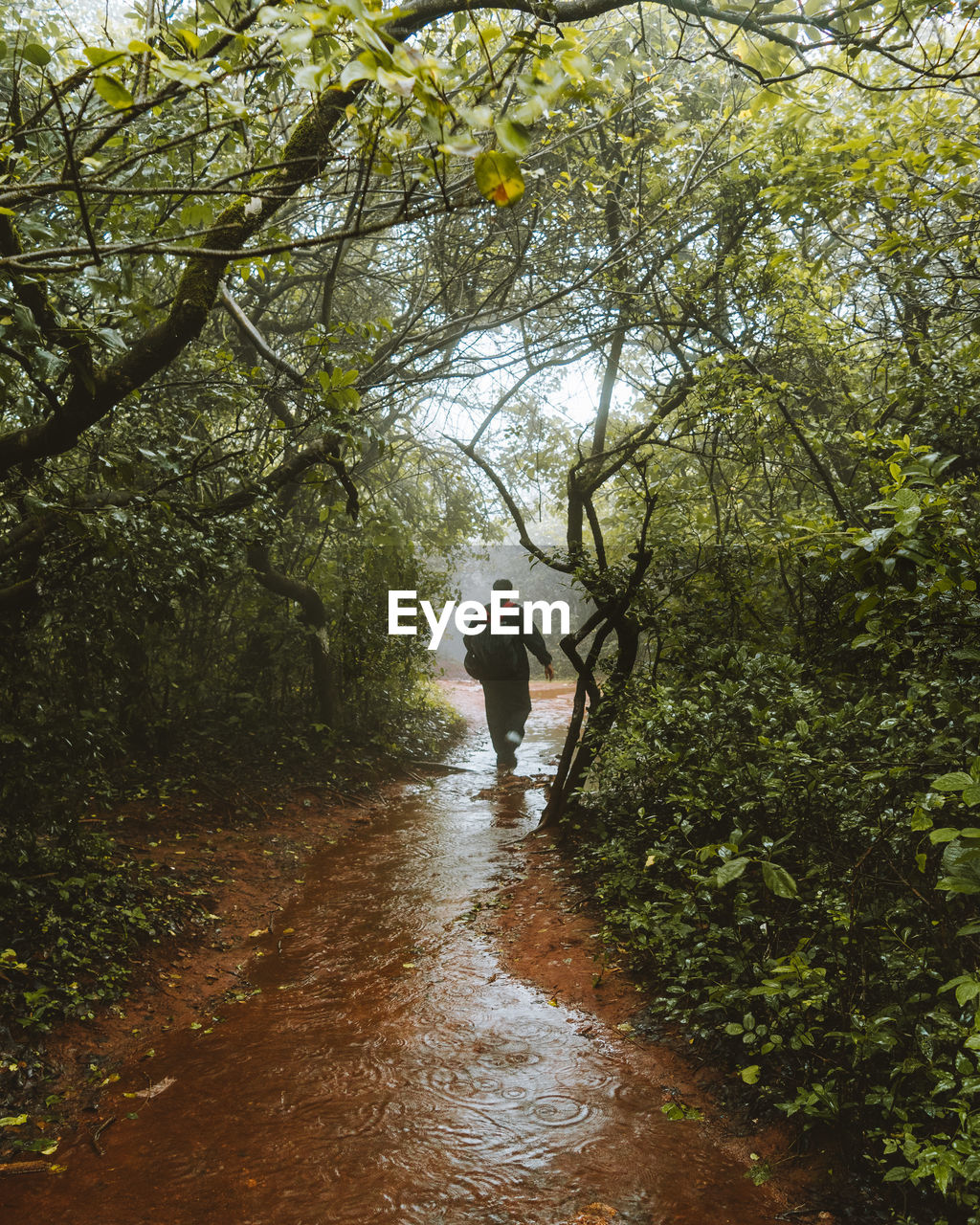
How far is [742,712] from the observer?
179 inches

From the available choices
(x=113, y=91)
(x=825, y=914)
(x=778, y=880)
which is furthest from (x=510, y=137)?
(x=825, y=914)

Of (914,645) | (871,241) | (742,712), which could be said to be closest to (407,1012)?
(742,712)

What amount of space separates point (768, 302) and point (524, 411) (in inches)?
299

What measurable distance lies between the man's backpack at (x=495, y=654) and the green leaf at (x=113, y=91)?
30.0ft

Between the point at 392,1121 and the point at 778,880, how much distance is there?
6.08 feet

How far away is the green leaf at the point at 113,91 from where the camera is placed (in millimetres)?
1771

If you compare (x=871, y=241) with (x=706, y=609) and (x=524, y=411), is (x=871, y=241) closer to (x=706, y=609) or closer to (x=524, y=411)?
(x=706, y=609)

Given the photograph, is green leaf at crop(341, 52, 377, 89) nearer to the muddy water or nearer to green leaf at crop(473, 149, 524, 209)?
green leaf at crop(473, 149, 524, 209)

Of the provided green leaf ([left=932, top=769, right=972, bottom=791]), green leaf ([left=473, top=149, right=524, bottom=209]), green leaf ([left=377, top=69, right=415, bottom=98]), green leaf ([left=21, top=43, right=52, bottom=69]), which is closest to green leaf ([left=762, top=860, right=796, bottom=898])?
green leaf ([left=932, top=769, right=972, bottom=791])

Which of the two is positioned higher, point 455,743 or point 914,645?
point 914,645

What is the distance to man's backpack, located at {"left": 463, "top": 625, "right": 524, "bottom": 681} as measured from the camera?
10859 millimetres

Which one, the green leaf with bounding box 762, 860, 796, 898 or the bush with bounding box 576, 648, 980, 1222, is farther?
the green leaf with bounding box 762, 860, 796, 898

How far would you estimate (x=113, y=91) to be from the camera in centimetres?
181

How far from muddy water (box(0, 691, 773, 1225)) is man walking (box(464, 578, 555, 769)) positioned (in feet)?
19.6
